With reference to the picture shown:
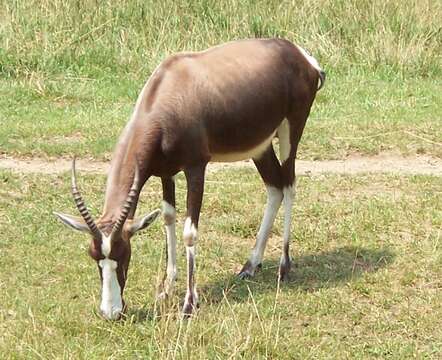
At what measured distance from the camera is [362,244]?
25.2ft

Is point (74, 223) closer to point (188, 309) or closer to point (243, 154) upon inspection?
point (188, 309)

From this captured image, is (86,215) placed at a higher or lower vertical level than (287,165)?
higher

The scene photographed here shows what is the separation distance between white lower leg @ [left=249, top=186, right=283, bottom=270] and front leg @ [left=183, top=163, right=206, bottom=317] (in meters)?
0.88

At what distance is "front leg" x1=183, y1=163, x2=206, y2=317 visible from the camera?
638 centimetres

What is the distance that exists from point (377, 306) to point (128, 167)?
1.88 metres

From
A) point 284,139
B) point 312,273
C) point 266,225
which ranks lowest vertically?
point 312,273

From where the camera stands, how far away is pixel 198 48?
42.2 ft

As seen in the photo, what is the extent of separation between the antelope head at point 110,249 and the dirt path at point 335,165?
11.8 ft

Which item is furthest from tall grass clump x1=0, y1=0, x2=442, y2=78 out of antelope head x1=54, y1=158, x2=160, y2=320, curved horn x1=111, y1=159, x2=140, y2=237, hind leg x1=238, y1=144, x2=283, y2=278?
antelope head x1=54, y1=158, x2=160, y2=320

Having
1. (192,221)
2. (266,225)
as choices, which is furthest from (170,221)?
(266,225)

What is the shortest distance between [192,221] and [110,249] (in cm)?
80

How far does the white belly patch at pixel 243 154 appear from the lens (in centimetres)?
678

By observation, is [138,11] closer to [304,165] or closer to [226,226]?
[304,165]

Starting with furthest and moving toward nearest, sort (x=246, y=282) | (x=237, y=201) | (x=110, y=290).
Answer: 1. (x=237, y=201)
2. (x=246, y=282)
3. (x=110, y=290)
